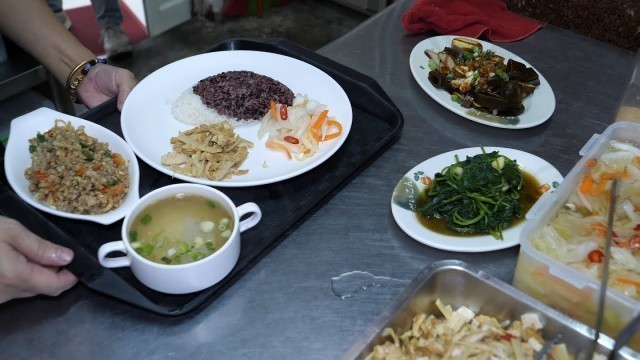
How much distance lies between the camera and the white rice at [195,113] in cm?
183

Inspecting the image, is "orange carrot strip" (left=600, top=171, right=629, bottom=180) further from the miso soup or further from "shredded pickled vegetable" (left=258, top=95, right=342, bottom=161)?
the miso soup

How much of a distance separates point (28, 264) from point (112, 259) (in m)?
0.18

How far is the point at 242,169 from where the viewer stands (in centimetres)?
165

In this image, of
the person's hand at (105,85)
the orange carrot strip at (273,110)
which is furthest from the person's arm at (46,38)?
the orange carrot strip at (273,110)

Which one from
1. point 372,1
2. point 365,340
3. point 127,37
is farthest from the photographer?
point 372,1

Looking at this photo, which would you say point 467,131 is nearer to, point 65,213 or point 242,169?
point 242,169

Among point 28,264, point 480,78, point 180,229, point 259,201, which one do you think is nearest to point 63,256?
point 28,264

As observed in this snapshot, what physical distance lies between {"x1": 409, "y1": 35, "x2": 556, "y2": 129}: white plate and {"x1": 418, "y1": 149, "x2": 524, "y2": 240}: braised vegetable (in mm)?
295

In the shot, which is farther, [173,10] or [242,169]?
[173,10]

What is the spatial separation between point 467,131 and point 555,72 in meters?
0.56

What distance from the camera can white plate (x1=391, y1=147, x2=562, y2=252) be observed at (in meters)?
1.41

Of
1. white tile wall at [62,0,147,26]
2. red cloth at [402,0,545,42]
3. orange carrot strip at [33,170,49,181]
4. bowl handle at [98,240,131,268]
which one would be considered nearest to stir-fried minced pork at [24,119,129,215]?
orange carrot strip at [33,170,49,181]

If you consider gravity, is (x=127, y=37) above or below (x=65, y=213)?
below

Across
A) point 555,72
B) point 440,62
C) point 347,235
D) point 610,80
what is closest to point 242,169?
point 347,235
